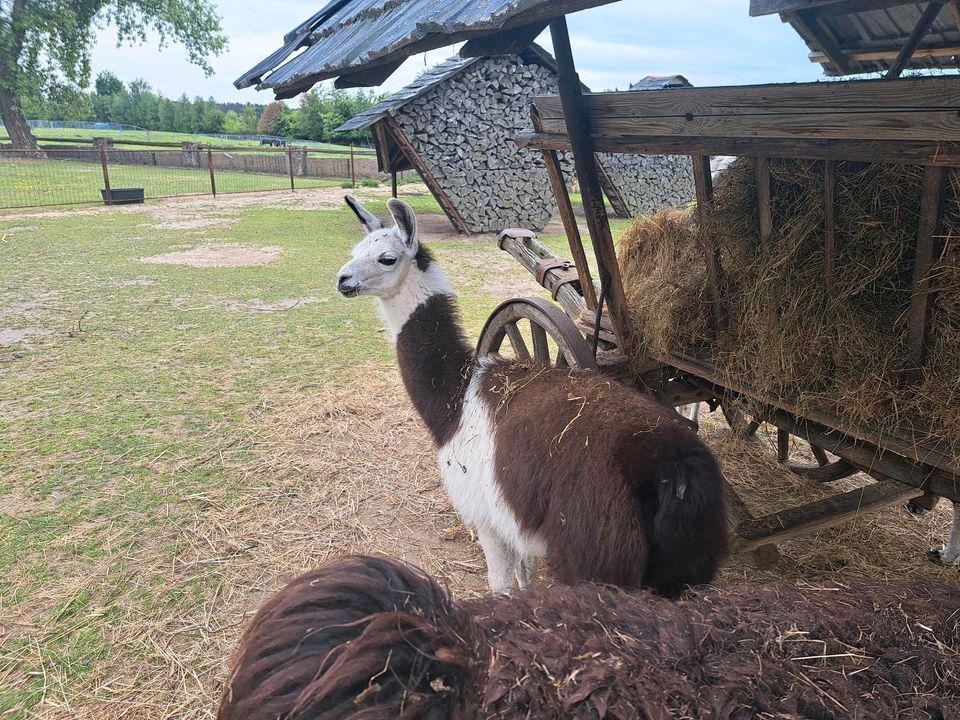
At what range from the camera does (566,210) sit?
3.19m

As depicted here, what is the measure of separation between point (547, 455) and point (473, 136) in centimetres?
1239

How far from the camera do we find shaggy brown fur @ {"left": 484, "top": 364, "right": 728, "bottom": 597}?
2.10 m

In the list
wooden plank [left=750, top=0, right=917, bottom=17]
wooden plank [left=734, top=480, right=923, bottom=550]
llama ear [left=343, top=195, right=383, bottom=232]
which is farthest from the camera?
llama ear [left=343, top=195, right=383, bottom=232]

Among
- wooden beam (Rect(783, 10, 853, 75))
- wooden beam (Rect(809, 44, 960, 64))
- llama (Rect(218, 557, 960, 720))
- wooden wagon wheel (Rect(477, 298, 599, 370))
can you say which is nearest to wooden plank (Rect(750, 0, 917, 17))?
wooden beam (Rect(783, 10, 853, 75))

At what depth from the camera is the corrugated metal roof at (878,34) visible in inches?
162

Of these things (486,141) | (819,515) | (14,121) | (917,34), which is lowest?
(819,515)

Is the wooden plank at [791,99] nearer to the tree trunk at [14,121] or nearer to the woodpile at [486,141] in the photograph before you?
the woodpile at [486,141]

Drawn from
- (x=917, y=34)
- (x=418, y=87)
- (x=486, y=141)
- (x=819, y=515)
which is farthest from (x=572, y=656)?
(x=486, y=141)

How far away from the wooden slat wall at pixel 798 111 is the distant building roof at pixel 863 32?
229 centimetres

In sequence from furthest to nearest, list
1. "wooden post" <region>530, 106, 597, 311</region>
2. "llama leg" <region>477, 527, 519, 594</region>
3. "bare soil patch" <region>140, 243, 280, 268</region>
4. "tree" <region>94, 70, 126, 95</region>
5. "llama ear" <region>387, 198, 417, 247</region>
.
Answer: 1. "tree" <region>94, 70, 126, 95</region>
2. "bare soil patch" <region>140, 243, 280, 268</region>
3. "llama ear" <region>387, 198, 417, 247</region>
4. "wooden post" <region>530, 106, 597, 311</region>
5. "llama leg" <region>477, 527, 519, 594</region>

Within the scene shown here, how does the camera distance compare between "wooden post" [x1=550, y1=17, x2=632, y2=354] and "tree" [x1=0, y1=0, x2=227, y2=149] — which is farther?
"tree" [x1=0, y1=0, x2=227, y2=149]

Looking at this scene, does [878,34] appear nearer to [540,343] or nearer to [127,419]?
[540,343]

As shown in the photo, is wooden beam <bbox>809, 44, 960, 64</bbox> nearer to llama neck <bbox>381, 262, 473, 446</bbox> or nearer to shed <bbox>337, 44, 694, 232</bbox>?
llama neck <bbox>381, 262, 473, 446</bbox>

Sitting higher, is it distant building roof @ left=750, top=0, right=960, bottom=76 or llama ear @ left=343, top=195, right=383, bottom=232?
distant building roof @ left=750, top=0, right=960, bottom=76
